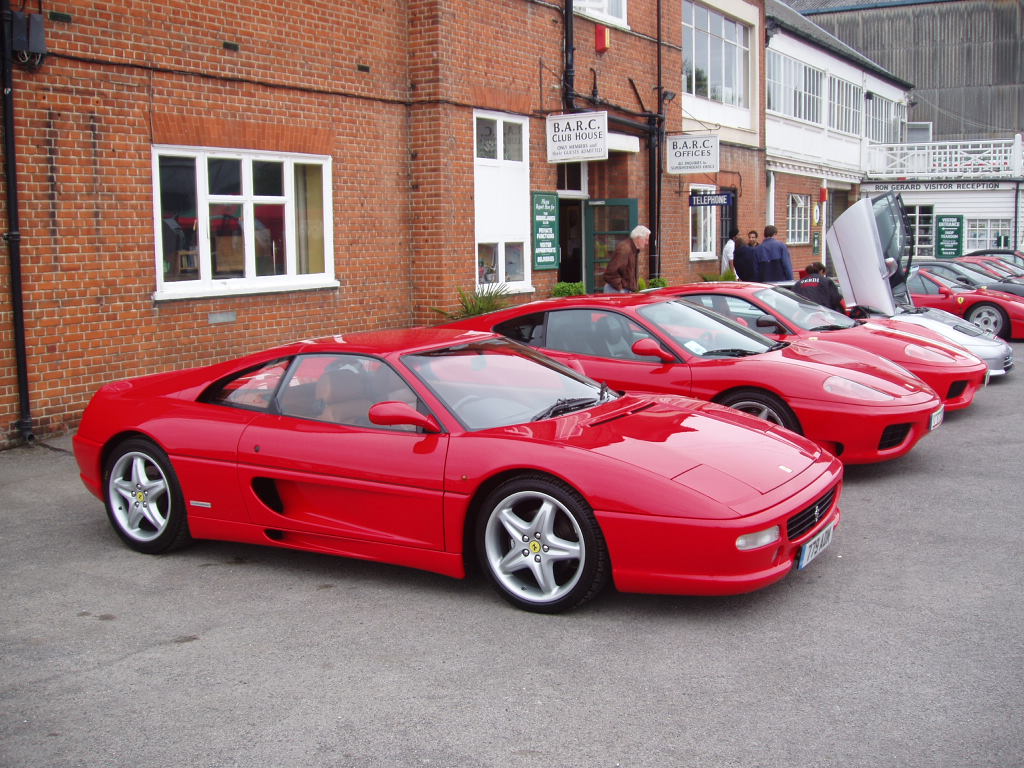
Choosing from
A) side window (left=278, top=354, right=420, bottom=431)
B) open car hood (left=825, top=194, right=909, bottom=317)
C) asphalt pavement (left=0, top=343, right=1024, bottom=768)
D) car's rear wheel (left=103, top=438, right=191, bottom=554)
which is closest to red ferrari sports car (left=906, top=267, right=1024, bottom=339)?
open car hood (left=825, top=194, right=909, bottom=317)

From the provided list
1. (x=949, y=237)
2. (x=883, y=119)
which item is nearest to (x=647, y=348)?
(x=949, y=237)

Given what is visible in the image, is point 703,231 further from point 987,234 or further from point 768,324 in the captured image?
point 987,234

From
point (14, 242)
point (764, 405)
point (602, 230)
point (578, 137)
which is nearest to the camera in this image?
point (764, 405)

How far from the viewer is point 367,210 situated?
42.2 feet

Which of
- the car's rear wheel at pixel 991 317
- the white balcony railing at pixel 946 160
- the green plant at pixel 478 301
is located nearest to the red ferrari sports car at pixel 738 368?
the green plant at pixel 478 301

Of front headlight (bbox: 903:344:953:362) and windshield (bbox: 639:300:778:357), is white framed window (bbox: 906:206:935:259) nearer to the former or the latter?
front headlight (bbox: 903:344:953:362)

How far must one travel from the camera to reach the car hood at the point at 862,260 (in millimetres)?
12523

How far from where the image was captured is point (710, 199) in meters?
18.5

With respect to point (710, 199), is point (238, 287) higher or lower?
lower

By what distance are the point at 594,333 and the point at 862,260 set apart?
5.67 meters

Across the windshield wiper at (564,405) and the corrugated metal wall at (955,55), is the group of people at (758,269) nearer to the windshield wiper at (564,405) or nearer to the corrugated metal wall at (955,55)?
the windshield wiper at (564,405)

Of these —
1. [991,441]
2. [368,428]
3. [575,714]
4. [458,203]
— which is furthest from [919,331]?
[575,714]

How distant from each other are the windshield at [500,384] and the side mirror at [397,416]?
183 millimetres

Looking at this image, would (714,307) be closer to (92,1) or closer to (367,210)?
(367,210)
